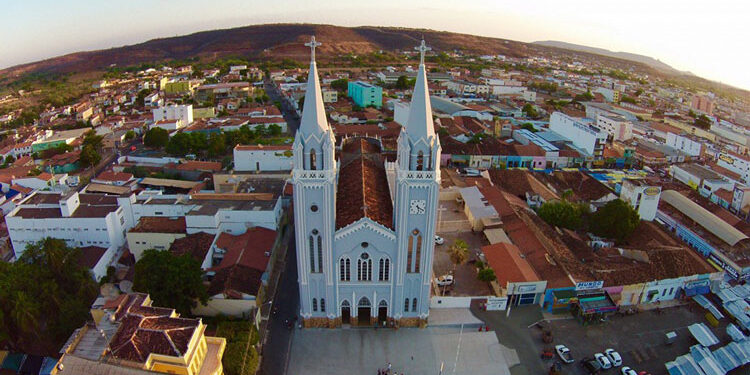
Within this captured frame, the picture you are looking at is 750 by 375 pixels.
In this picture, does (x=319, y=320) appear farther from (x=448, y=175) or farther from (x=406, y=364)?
(x=448, y=175)

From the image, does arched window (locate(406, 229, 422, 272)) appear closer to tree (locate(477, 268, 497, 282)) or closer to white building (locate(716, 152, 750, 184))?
tree (locate(477, 268, 497, 282))

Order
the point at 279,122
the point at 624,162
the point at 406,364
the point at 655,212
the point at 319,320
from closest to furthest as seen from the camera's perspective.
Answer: the point at 406,364, the point at 319,320, the point at 655,212, the point at 624,162, the point at 279,122

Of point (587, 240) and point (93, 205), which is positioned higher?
point (93, 205)

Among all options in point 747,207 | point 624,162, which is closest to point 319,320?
point 747,207

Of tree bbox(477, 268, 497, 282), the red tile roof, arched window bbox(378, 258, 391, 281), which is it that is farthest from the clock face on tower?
the red tile roof

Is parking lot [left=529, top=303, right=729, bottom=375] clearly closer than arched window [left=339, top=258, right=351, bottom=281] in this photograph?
No

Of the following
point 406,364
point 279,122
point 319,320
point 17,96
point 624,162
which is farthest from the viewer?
point 17,96

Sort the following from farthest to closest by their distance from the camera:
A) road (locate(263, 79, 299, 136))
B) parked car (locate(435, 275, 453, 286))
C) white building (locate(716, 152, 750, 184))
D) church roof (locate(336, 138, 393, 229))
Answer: road (locate(263, 79, 299, 136)) < white building (locate(716, 152, 750, 184)) < parked car (locate(435, 275, 453, 286)) < church roof (locate(336, 138, 393, 229))
